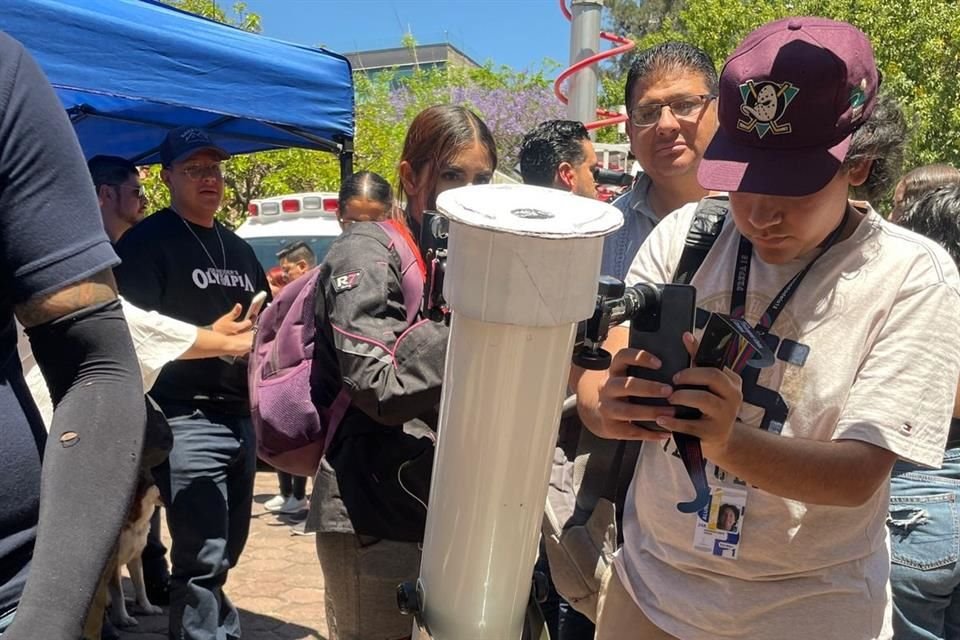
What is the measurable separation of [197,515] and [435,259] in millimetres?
2403

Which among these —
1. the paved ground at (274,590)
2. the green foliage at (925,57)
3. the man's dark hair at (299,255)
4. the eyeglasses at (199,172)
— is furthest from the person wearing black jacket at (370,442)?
the green foliage at (925,57)

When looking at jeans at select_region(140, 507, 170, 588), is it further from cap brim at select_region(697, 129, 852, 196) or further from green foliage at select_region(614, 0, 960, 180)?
green foliage at select_region(614, 0, 960, 180)

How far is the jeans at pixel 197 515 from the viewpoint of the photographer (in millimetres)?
3707

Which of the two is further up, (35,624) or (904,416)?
(904,416)

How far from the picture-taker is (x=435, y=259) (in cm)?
177

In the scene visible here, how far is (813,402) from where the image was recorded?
1.53 meters

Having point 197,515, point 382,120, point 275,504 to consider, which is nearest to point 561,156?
point 197,515

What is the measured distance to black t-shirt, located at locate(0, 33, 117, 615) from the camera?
3.66 feet

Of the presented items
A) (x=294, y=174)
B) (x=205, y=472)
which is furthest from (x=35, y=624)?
(x=294, y=174)

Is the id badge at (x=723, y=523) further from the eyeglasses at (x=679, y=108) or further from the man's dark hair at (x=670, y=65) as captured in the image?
the man's dark hair at (x=670, y=65)

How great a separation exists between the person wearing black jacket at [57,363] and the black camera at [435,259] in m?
0.61

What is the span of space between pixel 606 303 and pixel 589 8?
384cm

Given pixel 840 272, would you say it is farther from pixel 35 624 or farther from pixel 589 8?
pixel 589 8

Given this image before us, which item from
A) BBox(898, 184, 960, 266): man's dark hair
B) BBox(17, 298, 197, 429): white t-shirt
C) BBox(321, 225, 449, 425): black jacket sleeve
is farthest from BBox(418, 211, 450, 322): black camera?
BBox(898, 184, 960, 266): man's dark hair
